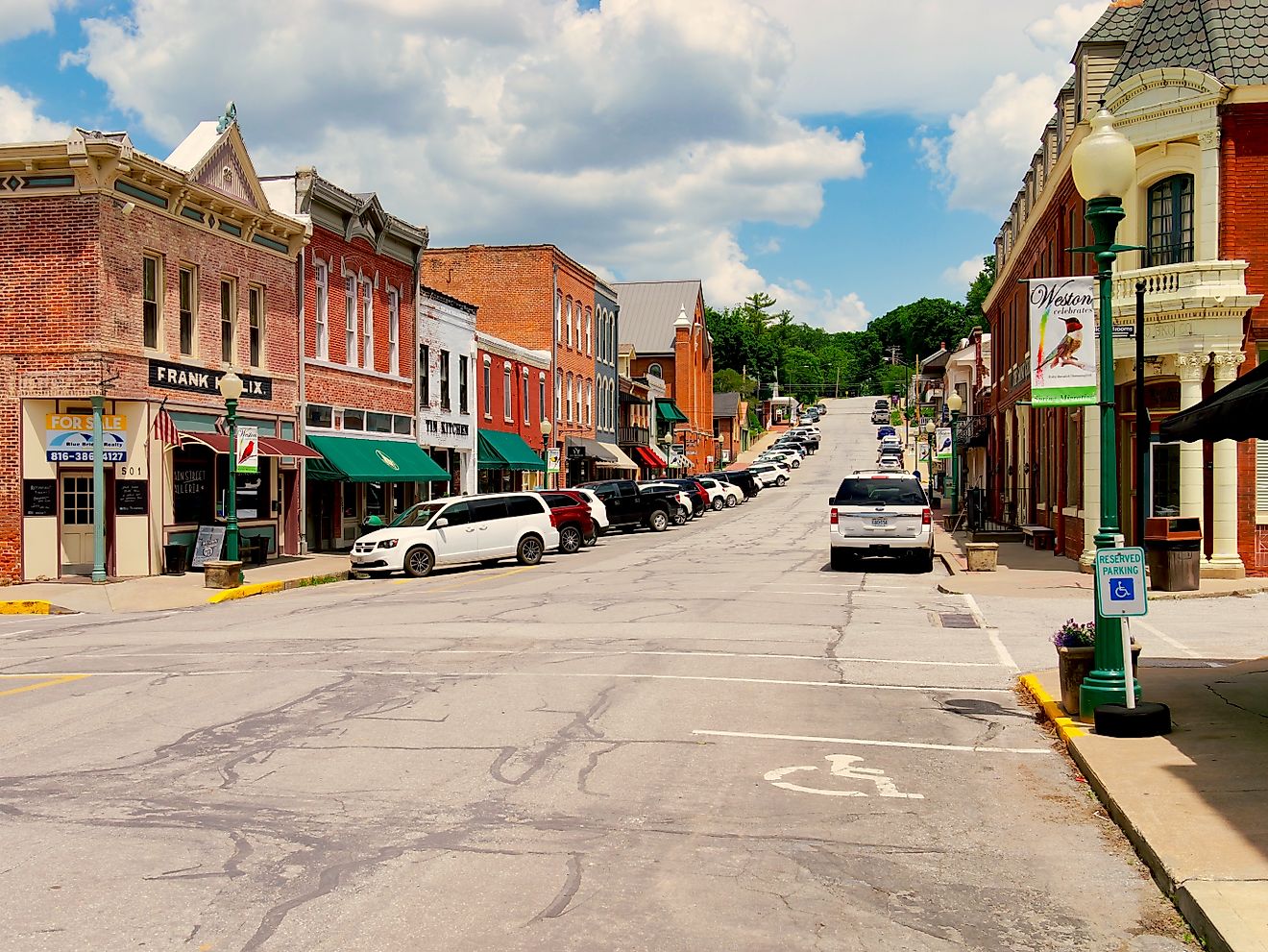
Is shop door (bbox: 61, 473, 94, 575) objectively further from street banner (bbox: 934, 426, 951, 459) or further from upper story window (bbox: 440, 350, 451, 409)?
street banner (bbox: 934, 426, 951, 459)

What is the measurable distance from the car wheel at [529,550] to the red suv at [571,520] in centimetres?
390

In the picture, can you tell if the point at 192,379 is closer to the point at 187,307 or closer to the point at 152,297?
the point at 187,307

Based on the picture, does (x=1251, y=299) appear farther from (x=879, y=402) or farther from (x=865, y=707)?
(x=879, y=402)

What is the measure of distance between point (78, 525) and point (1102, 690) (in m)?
22.0

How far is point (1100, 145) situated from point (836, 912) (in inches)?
271

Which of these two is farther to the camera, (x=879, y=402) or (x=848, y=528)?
(x=879, y=402)

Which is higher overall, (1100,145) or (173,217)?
(173,217)

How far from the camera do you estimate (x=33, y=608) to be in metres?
22.3

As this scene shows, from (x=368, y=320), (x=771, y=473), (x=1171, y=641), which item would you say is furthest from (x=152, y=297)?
(x=771, y=473)

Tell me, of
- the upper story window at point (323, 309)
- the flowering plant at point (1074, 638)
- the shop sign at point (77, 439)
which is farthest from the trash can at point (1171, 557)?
the upper story window at point (323, 309)

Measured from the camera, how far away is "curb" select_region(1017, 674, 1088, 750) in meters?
9.90

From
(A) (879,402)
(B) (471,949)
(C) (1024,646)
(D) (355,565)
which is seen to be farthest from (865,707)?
(A) (879,402)

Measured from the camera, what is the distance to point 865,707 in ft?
38.0

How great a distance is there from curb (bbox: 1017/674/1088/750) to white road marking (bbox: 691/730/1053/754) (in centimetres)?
23
